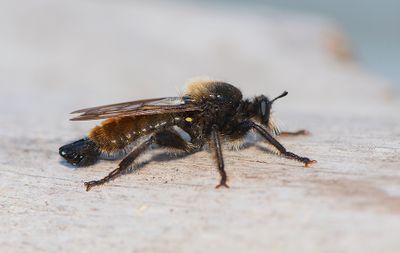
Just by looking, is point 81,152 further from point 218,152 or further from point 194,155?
point 218,152

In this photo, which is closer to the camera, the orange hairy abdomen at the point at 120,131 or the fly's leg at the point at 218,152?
the fly's leg at the point at 218,152

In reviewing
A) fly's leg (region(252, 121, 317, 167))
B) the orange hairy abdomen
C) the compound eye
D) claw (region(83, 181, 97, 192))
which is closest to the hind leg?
claw (region(83, 181, 97, 192))

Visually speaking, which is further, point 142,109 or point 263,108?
point 263,108

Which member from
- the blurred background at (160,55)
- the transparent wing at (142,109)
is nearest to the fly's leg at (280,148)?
the transparent wing at (142,109)

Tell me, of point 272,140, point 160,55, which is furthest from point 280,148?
point 160,55

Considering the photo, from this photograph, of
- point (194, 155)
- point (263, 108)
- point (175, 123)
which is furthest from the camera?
point (263, 108)

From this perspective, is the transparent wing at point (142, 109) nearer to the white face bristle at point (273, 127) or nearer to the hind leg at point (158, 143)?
the hind leg at point (158, 143)

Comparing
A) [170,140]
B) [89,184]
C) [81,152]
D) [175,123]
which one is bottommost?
[89,184]

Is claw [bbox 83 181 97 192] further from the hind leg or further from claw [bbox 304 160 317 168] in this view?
claw [bbox 304 160 317 168]

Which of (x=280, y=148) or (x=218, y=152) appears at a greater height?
(x=280, y=148)
